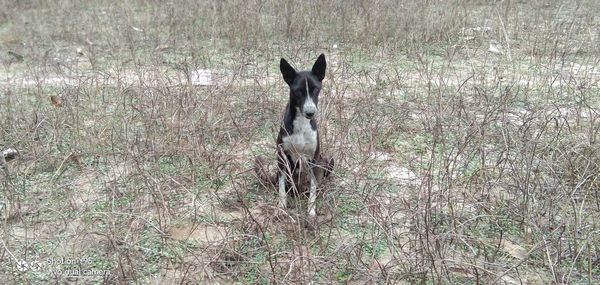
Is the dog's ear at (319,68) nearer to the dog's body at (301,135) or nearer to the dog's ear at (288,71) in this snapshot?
the dog's body at (301,135)

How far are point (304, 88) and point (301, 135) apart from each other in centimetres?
32

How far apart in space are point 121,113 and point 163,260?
2.38m

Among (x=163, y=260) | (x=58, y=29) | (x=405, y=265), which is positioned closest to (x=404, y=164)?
(x=405, y=265)

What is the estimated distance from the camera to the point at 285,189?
3.46m

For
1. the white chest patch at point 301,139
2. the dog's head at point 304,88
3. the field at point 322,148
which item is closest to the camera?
the field at point 322,148

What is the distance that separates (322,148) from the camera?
388cm

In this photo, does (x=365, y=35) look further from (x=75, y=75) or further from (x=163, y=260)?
(x=163, y=260)

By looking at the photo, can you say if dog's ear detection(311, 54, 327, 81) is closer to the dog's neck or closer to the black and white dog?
the black and white dog

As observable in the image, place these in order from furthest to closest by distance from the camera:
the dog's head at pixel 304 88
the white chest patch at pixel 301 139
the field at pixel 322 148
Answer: the white chest patch at pixel 301 139, the dog's head at pixel 304 88, the field at pixel 322 148

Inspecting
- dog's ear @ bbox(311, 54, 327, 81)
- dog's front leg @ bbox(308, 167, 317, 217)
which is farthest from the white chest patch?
dog's ear @ bbox(311, 54, 327, 81)

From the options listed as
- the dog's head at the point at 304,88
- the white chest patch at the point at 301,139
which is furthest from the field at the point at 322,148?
the dog's head at the point at 304,88

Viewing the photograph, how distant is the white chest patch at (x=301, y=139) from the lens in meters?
3.28

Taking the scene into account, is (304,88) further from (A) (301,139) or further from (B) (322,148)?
(B) (322,148)

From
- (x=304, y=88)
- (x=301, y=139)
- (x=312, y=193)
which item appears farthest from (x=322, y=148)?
(x=304, y=88)
